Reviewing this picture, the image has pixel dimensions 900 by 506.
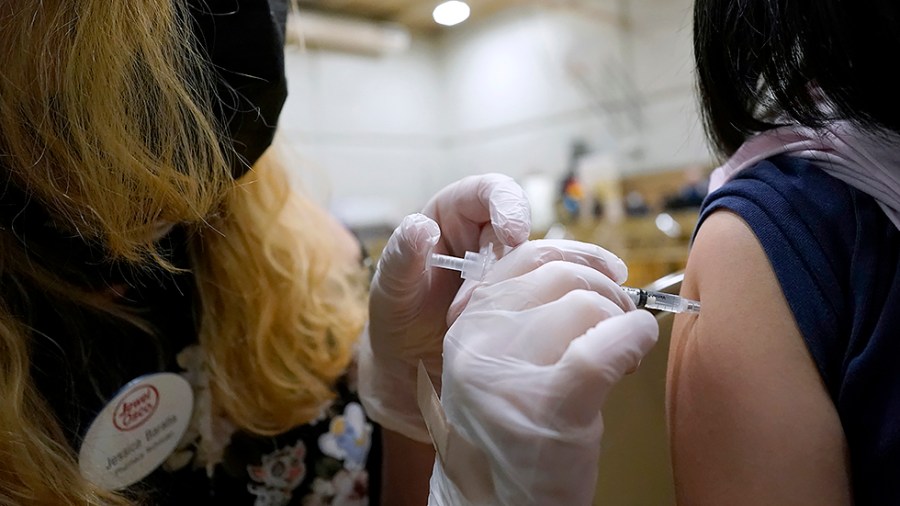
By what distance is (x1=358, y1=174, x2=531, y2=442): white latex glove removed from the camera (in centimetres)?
67

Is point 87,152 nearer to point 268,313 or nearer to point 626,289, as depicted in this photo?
point 268,313

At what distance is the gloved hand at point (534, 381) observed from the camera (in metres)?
0.48

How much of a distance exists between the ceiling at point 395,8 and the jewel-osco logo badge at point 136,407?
167 inches

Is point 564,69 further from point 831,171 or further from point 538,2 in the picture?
point 831,171

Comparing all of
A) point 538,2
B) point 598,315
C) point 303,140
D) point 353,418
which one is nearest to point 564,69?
point 538,2

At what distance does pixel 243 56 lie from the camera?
2.39 feet

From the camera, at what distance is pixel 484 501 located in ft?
1.82

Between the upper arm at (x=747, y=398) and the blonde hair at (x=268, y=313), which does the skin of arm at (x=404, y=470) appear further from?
the upper arm at (x=747, y=398)

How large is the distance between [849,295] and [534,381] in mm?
272

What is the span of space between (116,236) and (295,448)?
42 cm

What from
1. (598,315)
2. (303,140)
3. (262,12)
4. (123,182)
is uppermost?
(262,12)

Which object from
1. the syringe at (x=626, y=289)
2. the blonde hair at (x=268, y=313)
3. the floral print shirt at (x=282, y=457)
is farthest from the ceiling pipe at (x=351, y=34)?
the syringe at (x=626, y=289)

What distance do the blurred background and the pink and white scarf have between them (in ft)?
8.21

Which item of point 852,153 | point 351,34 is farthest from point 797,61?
point 351,34
